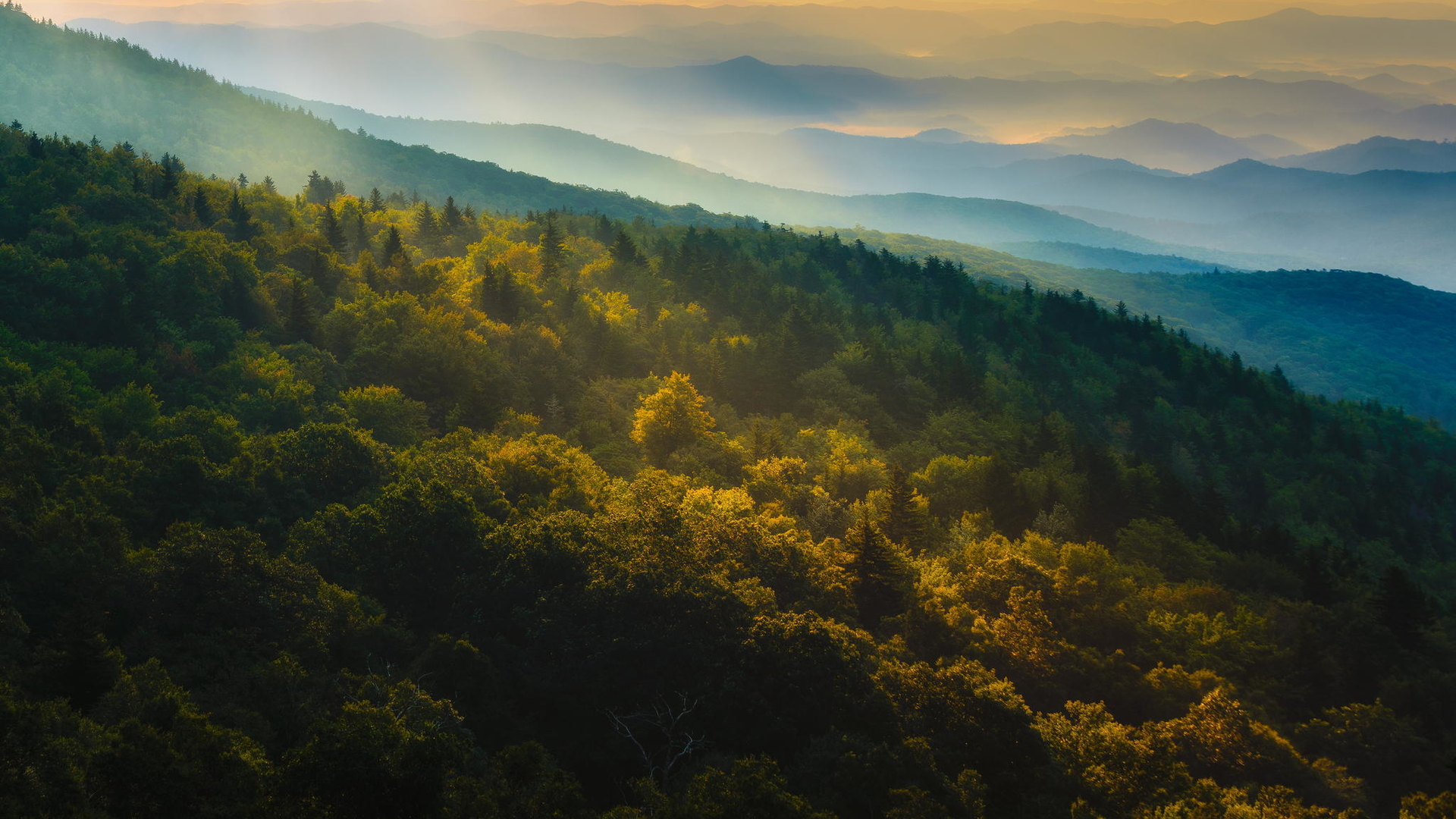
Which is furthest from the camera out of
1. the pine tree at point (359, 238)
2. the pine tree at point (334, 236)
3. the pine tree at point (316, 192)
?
the pine tree at point (316, 192)

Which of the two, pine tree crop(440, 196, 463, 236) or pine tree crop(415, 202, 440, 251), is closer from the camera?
pine tree crop(415, 202, 440, 251)

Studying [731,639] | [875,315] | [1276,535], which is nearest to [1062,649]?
[731,639]

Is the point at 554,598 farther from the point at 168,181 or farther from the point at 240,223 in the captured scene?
the point at 168,181

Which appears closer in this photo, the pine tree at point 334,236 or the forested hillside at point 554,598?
the forested hillside at point 554,598

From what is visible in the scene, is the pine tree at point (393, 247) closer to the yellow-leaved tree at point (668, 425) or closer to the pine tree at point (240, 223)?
the pine tree at point (240, 223)

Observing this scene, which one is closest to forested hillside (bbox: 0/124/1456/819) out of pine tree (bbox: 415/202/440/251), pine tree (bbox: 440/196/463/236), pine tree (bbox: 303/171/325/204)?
pine tree (bbox: 415/202/440/251)

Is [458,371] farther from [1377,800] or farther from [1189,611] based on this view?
[1377,800]

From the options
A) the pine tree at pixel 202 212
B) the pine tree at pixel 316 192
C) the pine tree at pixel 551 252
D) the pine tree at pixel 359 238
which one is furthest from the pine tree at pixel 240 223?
the pine tree at pixel 316 192

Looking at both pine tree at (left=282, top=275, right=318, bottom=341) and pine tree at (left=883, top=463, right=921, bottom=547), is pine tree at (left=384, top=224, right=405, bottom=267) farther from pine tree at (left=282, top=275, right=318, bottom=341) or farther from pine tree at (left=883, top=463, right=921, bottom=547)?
pine tree at (left=883, top=463, right=921, bottom=547)

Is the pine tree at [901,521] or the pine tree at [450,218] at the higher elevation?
the pine tree at [450,218]
